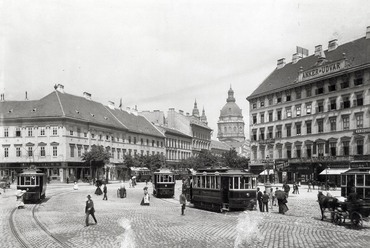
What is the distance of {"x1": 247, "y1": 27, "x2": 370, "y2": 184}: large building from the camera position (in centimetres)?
4609

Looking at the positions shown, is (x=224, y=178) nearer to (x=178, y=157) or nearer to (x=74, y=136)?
(x=74, y=136)

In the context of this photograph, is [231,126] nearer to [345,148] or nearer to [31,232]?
[345,148]

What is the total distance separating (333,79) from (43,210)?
3723 centimetres

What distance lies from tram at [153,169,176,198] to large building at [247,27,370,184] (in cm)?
2025

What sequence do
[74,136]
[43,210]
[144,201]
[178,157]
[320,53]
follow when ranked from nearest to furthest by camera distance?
1. [43,210]
2. [144,201]
3. [320,53]
4. [74,136]
5. [178,157]

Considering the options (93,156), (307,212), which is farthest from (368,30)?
(93,156)

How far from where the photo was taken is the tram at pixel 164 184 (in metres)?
34.1

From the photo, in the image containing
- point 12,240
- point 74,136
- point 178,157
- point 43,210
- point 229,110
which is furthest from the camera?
point 229,110

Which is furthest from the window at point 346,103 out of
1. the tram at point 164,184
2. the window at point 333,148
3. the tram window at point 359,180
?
the tram window at point 359,180

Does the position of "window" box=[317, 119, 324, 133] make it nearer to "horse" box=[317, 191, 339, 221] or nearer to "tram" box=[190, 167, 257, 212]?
"tram" box=[190, 167, 257, 212]

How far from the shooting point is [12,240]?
46.5ft

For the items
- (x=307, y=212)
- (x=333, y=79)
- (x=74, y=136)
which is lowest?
(x=307, y=212)

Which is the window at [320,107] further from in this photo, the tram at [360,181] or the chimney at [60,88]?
the chimney at [60,88]

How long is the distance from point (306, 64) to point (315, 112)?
8455mm
